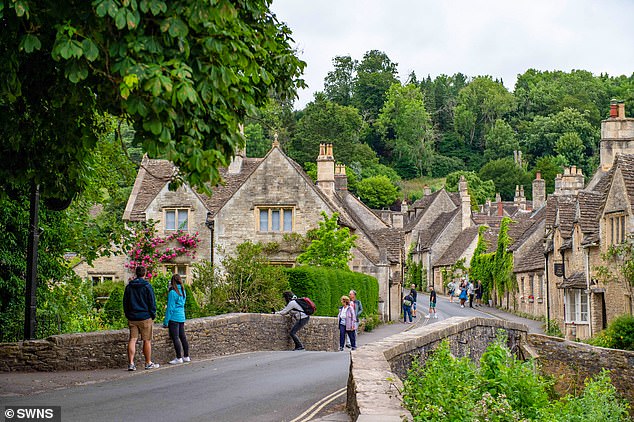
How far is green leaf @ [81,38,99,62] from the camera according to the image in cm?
916

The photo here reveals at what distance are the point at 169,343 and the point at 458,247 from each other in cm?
6657

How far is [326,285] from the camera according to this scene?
36.4 m

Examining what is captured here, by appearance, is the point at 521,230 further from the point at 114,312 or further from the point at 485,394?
the point at 485,394

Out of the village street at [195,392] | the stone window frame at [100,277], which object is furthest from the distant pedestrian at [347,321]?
the stone window frame at [100,277]

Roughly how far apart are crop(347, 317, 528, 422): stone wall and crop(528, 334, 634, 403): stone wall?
0.78 m

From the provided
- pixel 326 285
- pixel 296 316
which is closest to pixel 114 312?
pixel 296 316

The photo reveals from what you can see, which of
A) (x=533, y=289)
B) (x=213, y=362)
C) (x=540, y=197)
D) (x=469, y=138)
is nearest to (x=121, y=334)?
(x=213, y=362)

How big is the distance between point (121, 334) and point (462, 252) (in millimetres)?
65868

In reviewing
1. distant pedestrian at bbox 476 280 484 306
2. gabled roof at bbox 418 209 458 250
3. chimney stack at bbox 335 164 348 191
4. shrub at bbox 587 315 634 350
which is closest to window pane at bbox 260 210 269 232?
chimney stack at bbox 335 164 348 191

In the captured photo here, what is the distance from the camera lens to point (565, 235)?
46594 millimetres

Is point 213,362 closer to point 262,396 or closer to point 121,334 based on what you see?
point 121,334

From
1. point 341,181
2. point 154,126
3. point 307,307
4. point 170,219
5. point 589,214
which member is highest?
point 341,181

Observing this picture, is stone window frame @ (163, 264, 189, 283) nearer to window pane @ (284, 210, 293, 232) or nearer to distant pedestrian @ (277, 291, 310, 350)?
window pane @ (284, 210, 293, 232)

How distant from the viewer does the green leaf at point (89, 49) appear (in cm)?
916
